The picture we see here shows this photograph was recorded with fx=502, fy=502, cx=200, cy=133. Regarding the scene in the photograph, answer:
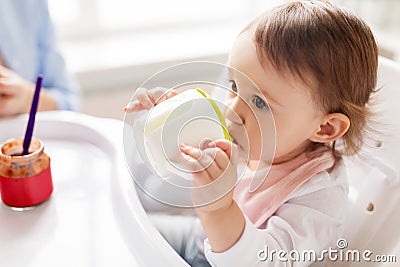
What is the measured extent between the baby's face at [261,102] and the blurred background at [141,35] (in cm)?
83

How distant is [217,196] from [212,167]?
0.05 m

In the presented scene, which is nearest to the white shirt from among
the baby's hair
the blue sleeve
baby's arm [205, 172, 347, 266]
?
baby's arm [205, 172, 347, 266]

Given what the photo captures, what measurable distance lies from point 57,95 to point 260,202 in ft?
1.80

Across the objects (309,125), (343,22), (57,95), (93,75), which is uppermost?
(343,22)

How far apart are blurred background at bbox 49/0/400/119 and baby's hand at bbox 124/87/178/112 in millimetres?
861

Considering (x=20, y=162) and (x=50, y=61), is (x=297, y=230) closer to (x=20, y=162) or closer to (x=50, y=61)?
(x=20, y=162)

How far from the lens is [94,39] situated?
5.46 feet

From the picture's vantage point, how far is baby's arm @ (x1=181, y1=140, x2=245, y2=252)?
530mm

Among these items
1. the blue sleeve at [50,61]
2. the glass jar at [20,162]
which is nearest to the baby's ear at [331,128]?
the glass jar at [20,162]

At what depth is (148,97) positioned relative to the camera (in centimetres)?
60

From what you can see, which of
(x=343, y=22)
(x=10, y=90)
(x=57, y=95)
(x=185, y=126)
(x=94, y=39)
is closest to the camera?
(x=185, y=126)

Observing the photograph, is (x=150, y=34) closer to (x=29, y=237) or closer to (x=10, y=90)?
(x=10, y=90)

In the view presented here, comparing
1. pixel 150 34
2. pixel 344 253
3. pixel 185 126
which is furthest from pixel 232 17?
pixel 185 126

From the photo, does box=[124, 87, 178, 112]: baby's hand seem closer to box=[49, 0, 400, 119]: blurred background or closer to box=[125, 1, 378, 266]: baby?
box=[125, 1, 378, 266]: baby
